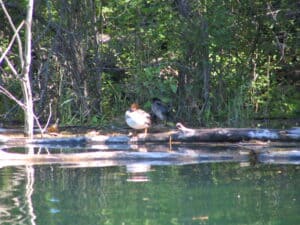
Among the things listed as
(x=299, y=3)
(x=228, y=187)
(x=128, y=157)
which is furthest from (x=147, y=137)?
(x=299, y=3)

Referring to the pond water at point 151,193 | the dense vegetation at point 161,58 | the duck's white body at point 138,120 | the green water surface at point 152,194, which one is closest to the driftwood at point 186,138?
the duck's white body at point 138,120

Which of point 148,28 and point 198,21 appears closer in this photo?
point 198,21

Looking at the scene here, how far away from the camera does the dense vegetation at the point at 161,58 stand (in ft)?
52.4

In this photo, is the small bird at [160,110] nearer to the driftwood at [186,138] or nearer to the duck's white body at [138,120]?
the duck's white body at [138,120]

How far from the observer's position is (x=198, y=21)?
15641 millimetres

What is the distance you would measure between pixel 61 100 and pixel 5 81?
1.78 meters

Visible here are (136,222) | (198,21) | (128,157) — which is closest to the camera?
(136,222)

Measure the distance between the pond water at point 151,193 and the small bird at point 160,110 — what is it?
574 cm

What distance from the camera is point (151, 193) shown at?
305 inches

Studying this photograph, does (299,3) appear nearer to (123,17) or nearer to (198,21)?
(198,21)

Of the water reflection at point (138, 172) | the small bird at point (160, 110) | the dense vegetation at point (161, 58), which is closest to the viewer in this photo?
the water reflection at point (138, 172)

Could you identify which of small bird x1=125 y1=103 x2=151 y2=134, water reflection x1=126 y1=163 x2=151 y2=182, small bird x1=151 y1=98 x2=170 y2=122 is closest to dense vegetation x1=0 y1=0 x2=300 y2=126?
small bird x1=151 y1=98 x2=170 y2=122

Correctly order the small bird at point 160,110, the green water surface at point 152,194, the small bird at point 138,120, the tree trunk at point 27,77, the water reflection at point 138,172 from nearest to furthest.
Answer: the green water surface at point 152,194, the water reflection at point 138,172, the tree trunk at point 27,77, the small bird at point 138,120, the small bird at point 160,110

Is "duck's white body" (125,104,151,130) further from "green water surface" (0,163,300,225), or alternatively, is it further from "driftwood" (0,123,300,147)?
"green water surface" (0,163,300,225)
